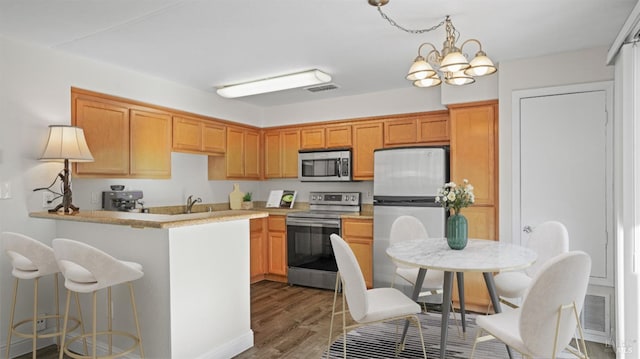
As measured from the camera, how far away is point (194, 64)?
11.3 ft

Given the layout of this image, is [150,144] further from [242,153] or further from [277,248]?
[277,248]

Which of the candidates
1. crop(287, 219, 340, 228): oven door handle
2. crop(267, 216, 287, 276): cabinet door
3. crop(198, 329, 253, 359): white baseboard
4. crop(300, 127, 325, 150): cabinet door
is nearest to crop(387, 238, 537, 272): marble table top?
crop(198, 329, 253, 359): white baseboard

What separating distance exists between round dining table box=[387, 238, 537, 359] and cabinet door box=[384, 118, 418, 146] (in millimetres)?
1797

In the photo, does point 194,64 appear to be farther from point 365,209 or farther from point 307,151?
point 365,209

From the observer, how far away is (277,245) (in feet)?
16.2

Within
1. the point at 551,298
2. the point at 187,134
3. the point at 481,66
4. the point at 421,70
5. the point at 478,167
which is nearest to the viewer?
the point at 551,298

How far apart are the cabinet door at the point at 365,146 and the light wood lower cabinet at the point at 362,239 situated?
1.97 feet

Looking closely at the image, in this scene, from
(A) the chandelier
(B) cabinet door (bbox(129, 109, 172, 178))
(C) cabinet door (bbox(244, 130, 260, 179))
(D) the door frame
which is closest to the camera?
(A) the chandelier

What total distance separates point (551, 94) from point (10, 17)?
4094mm

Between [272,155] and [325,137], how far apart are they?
0.88m

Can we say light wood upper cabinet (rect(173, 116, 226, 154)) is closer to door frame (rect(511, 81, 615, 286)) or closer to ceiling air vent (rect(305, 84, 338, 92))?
ceiling air vent (rect(305, 84, 338, 92))

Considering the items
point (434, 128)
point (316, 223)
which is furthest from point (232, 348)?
point (434, 128)

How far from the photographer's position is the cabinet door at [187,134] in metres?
4.14

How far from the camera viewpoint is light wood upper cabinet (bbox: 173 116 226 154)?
417 centimetres
